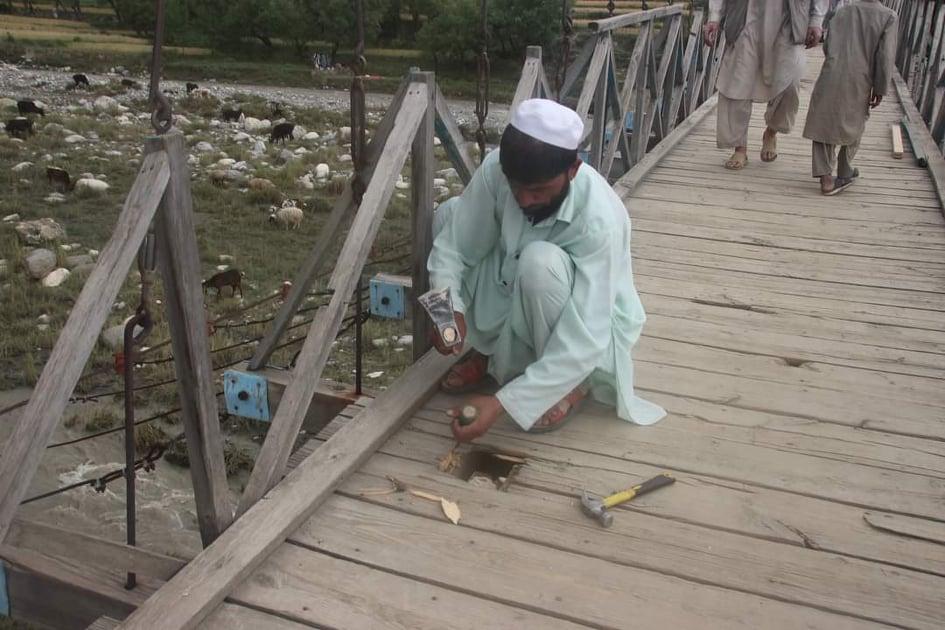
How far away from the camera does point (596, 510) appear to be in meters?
1.94

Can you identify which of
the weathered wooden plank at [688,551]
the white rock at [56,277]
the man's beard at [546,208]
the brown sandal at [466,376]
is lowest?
the white rock at [56,277]

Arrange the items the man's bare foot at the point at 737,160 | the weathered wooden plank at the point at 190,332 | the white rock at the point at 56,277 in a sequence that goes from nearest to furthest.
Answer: the weathered wooden plank at the point at 190,332 < the man's bare foot at the point at 737,160 < the white rock at the point at 56,277

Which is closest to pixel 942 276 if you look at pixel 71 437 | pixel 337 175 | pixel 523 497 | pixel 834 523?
pixel 834 523

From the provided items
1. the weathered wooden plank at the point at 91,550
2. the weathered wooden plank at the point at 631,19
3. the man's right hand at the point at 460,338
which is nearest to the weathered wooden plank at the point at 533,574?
the weathered wooden plank at the point at 91,550

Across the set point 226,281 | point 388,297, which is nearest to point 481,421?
point 388,297

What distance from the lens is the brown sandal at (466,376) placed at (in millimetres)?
2494

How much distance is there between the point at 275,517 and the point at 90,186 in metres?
8.96

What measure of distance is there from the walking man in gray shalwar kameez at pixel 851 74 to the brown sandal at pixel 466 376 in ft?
9.03

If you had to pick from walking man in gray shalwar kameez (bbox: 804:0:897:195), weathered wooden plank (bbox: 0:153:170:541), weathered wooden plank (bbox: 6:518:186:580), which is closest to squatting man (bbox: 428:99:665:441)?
weathered wooden plank (bbox: 6:518:186:580)

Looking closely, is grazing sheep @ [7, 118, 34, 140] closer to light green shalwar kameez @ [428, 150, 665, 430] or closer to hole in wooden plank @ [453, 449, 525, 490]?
light green shalwar kameez @ [428, 150, 665, 430]

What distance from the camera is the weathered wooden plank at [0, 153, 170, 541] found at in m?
1.41

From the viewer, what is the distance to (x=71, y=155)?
11805 millimetres

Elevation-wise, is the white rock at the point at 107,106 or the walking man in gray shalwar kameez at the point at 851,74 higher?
the walking man in gray shalwar kameez at the point at 851,74

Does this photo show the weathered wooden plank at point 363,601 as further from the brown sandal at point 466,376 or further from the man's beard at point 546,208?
the man's beard at point 546,208
